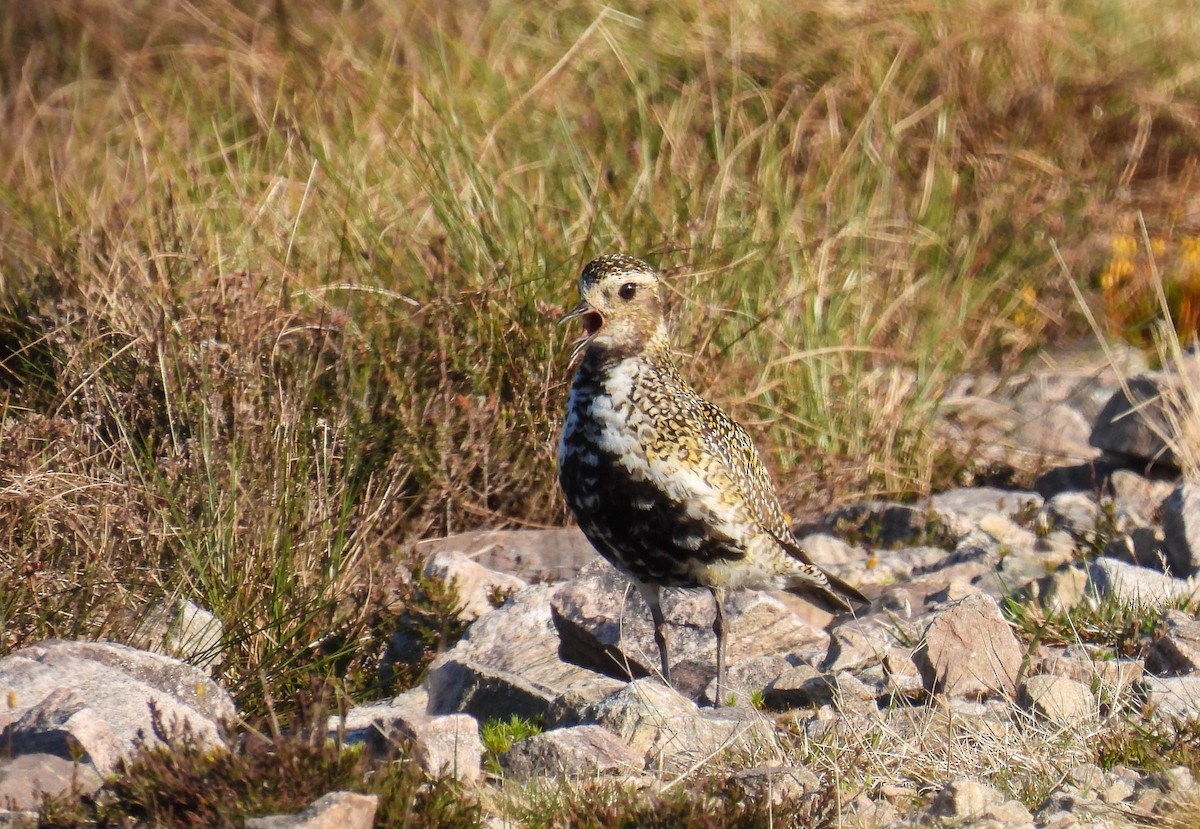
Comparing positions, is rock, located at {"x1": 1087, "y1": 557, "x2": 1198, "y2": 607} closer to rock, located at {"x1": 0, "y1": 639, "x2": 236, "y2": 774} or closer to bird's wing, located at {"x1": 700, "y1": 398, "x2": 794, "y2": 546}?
bird's wing, located at {"x1": 700, "y1": 398, "x2": 794, "y2": 546}

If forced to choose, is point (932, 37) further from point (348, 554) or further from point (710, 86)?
point (348, 554)

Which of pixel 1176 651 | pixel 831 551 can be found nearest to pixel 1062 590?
pixel 1176 651

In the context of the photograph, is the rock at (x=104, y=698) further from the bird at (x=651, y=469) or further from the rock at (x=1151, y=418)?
the rock at (x=1151, y=418)

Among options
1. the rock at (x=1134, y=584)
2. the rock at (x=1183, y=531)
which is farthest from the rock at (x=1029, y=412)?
the rock at (x=1134, y=584)

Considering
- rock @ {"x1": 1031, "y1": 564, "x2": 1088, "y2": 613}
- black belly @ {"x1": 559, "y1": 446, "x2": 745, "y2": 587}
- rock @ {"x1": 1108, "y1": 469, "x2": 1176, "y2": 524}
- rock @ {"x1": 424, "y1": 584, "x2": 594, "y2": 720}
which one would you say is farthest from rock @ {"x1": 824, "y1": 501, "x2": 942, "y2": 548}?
black belly @ {"x1": 559, "y1": 446, "x2": 745, "y2": 587}

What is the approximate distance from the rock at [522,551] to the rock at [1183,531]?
7.59ft

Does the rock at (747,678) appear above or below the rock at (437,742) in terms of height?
below

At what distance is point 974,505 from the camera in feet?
24.6

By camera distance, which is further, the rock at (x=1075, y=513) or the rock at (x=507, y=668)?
the rock at (x=1075, y=513)

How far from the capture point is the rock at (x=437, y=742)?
3.86 m

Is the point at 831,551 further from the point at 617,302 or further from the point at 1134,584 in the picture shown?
the point at 617,302

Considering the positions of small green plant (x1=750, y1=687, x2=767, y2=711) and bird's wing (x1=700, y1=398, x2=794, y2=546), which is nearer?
small green plant (x1=750, y1=687, x2=767, y2=711)

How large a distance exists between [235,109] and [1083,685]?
6.35 meters

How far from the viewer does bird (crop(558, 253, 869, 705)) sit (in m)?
5.01
